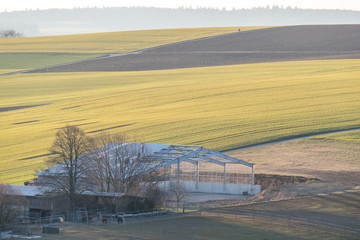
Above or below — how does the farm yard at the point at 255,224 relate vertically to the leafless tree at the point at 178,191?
below

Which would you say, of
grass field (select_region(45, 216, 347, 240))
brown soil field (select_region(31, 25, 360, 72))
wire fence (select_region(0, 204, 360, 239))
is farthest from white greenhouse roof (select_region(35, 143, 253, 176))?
brown soil field (select_region(31, 25, 360, 72))

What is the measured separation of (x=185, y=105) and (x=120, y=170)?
3693cm

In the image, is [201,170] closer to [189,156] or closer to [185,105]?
[189,156]

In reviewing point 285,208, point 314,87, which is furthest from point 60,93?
point 285,208

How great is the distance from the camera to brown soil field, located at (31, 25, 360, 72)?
392ft

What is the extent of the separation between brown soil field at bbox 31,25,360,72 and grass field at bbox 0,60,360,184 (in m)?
6.70

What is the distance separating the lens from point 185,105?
82375 millimetres

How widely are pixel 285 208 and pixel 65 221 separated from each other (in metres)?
15.3

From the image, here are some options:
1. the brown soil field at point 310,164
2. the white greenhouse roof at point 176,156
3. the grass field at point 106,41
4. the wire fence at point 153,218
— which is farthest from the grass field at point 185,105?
the grass field at point 106,41

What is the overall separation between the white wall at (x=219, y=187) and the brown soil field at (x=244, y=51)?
65.3 m

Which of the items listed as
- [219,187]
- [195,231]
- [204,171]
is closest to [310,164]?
[219,187]

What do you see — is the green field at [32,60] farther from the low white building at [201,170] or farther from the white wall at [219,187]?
the white wall at [219,187]

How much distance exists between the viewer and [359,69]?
3873 inches

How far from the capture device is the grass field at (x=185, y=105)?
65688mm
